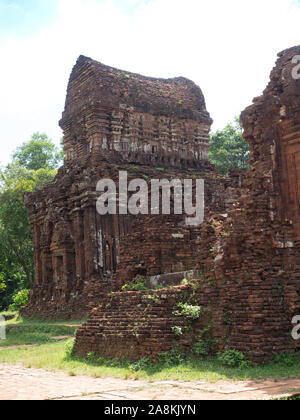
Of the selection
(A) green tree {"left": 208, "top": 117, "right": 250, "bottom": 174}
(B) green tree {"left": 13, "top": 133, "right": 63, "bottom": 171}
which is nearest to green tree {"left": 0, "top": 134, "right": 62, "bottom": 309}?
(B) green tree {"left": 13, "top": 133, "right": 63, "bottom": 171}

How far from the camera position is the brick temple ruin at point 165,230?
938 cm

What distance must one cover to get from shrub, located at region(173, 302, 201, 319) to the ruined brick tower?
768 centimetres

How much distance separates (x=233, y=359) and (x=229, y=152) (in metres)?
30.9

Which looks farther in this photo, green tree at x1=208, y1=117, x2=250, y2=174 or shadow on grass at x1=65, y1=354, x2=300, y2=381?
green tree at x1=208, y1=117, x2=250, y2=174

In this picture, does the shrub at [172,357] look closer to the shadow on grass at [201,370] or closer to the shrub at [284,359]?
the shadow on grass at [201,370]

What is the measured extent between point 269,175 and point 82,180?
1198 centimetres

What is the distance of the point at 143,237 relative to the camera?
13562 mm

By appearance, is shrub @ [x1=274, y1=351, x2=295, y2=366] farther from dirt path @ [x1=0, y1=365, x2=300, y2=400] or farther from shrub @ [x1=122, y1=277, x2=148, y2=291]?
shrub @ [x1=122, y1=277, x2=148, y2=291]

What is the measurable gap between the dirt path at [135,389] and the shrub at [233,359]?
35.1 inches

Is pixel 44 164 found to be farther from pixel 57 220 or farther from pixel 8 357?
pixel 8 357

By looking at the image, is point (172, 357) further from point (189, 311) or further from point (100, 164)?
point (100, 164)

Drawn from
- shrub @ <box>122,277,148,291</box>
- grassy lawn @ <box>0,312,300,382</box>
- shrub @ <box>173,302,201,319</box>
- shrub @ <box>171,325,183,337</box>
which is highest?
shrub @ <box>122,277,148,291</box>

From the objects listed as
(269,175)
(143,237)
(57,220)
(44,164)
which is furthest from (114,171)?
(44,164)

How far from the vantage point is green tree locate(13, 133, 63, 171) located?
44.5 metres
